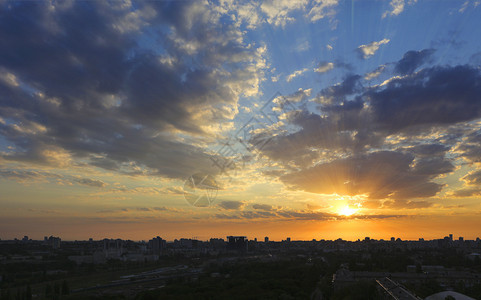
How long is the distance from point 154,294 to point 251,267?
83.6 feet

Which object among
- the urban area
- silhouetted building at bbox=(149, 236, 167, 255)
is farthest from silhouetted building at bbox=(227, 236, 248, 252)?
the urban area

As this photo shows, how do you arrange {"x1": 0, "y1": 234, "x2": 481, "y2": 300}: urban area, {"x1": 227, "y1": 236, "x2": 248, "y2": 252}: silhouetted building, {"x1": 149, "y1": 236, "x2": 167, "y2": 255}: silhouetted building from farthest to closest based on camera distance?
{"x1": 149, "y1": 236, "x2": 167, "y2": 255}: silhouetted building → {"x1": 227, "y1": 236, "x2": 248, "y2": 252}: silhouetted building → {"x1": 0, "y1": 234, "x2": 481, "y2": 300}: urban area

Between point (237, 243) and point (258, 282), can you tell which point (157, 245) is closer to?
point (237, 243)

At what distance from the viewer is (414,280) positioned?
3216 cm

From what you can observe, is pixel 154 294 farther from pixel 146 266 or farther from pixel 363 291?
pixel 146 266

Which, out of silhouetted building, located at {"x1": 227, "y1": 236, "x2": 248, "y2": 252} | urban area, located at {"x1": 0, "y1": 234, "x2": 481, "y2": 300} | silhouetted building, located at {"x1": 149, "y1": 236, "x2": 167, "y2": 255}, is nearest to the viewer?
urban area, located at {"x1": 0, "y1": 234, "x2": 481, "y2": 300}

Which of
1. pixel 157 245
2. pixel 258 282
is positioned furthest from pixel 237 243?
pixel 258 282

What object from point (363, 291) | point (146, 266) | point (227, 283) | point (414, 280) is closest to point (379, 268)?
point (414, 280)

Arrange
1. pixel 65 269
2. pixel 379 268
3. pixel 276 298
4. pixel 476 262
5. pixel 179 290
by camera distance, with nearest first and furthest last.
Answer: pixel 276 298 → pixel 179 290 → pixel 379 268 → pixel 476 262 → pixel 65 269

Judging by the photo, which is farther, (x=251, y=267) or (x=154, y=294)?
(x=251, y=267)

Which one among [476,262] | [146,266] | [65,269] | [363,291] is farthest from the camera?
[146,266]

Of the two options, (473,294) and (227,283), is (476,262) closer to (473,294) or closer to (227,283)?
(473,294)

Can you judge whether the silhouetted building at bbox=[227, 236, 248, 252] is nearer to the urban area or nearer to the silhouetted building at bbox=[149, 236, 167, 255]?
the silhouetted building at bbox=[149, 236, 167, 255]

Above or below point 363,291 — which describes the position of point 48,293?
below
